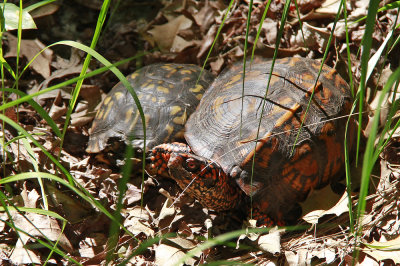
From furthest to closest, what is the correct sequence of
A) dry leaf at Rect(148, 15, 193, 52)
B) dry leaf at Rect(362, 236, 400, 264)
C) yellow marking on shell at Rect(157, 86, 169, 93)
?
dry leaf at Rect(148, 15, 193, 52), yellow marking on shell at Rect(157, 86, 169, 93), dry leaf at Rect(362, 236, 400, 264)

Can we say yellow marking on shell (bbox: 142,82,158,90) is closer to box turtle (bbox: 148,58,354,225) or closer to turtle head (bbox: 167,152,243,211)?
box turtle (bbox: 148,58,354,225)

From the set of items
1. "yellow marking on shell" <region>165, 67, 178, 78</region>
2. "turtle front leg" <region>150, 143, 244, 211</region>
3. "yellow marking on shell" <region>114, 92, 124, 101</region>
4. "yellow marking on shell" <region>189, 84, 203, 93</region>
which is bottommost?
"turtle front leg" <region>150, 143, 244, 211</region>

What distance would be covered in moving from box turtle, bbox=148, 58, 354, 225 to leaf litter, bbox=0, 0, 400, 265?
0.18 metres

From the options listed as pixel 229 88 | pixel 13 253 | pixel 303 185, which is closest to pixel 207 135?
pixel 229 88

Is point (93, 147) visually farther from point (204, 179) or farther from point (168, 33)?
point (168, 33)

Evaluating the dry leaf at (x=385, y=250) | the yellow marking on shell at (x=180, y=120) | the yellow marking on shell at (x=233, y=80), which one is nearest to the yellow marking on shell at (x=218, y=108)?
the yellow marking on shell at (x=233, y=80)

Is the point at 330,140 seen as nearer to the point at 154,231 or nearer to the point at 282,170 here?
the point at 282,170

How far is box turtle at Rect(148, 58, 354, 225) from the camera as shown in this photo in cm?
220

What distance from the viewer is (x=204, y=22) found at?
3494mm

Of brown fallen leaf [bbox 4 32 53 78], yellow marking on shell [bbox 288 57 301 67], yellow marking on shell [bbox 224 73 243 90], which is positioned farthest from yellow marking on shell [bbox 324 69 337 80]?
brown fallen leaf [bbox 4 32 53 78]

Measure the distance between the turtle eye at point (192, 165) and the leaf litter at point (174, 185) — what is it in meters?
0.38

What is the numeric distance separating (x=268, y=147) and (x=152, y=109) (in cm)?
96

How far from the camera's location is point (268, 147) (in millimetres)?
2199

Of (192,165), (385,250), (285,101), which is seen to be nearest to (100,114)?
(192,165)
